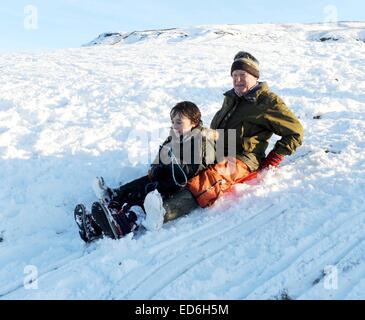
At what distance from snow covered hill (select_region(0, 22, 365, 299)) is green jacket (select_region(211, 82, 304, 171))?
1.10 feet

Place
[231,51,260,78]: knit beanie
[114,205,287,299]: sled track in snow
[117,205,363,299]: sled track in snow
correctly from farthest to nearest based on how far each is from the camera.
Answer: [231,51,260,78]: knit beanie
[114,205,287,299]: sled track in snow
[117,205,363,299]: sled track in snow

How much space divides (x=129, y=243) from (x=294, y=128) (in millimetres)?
2385

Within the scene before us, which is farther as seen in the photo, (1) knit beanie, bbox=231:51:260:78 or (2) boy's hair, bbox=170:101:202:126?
(1) knit beanie, bbox=231:51:260:78

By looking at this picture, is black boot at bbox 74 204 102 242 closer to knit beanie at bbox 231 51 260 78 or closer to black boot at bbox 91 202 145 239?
black boot at bbox 91 202 145 239

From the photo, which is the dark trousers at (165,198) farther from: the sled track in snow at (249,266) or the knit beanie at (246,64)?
the knit beanie at (246,64)

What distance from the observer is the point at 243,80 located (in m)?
5.50

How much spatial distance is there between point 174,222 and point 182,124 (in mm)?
1089

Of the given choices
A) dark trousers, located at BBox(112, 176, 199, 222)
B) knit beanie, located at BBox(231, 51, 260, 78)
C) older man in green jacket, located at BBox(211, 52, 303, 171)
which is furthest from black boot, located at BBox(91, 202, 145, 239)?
knit beanie, located at BBox(231, 51, 260, 78)

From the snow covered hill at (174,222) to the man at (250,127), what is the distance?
24 centimetres

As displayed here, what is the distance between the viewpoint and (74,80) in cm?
1180

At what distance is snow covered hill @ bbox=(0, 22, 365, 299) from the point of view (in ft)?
12.9
